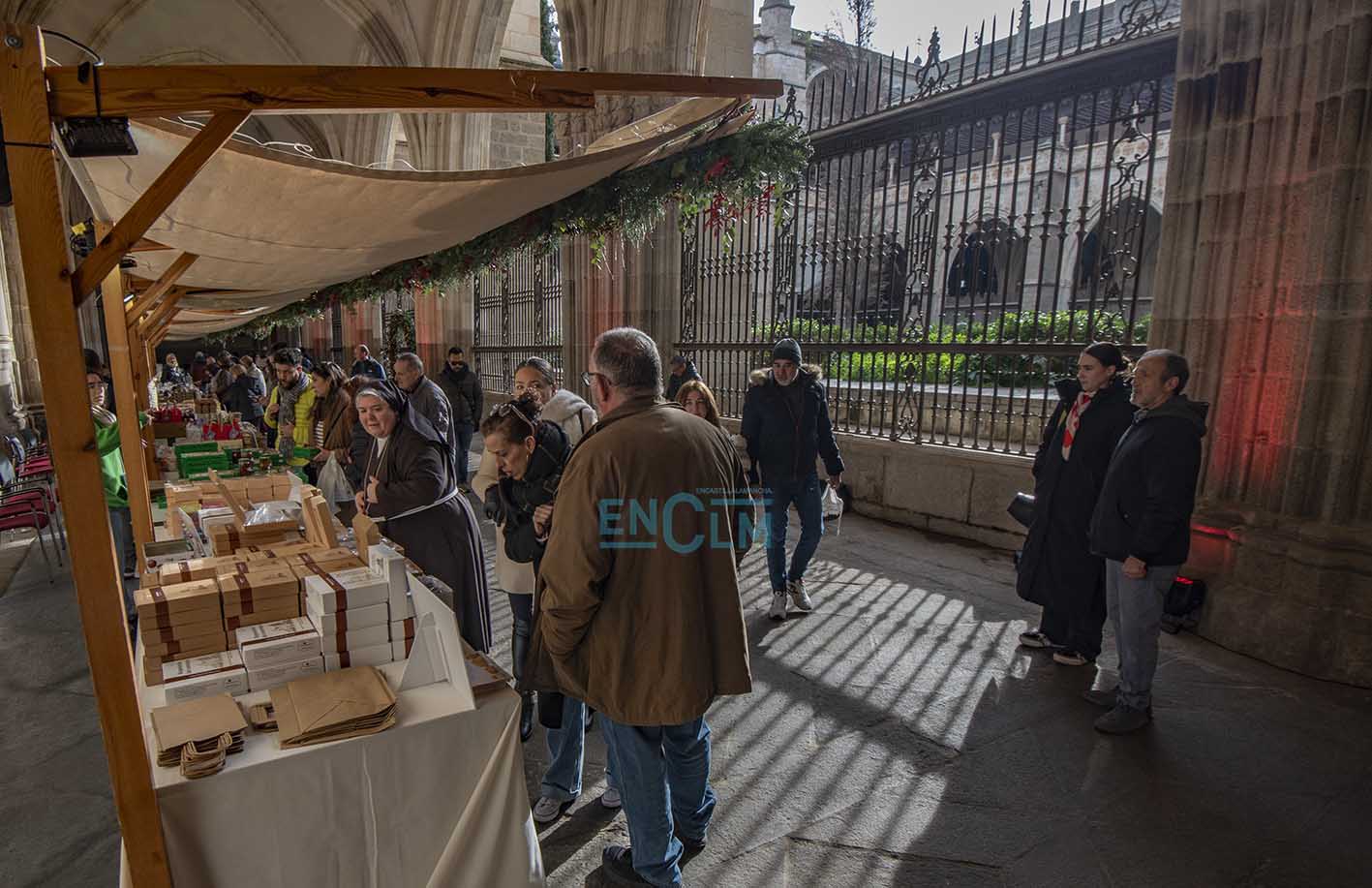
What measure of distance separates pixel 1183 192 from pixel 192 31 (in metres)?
18.6

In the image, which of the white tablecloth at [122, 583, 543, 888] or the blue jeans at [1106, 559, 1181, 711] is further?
the blue jeans at [1106, 559, 1181, 711]

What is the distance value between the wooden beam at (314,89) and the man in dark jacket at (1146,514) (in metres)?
2.68

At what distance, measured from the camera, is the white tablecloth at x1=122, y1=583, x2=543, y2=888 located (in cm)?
169

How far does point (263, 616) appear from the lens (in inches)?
87.5

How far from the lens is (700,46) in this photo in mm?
7641

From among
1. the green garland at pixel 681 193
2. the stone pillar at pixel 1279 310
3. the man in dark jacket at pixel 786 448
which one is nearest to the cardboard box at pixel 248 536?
the green garland at pixel 681 193

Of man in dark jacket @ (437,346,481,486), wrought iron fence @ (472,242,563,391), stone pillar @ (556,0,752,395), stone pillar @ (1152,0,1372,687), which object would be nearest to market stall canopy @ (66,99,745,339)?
stone pillar @ (1152,0,1372,687)

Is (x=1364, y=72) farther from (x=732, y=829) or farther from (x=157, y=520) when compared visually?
(x=157, y=520)

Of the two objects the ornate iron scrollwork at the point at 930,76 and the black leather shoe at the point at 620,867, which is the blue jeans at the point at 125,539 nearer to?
the black leather shoe at the point at 620,867

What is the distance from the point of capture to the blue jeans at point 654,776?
7.10ft

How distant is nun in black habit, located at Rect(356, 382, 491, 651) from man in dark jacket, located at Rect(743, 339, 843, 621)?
78.4 inches

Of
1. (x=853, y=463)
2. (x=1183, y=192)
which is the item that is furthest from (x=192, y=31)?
(x=1183, y=192)

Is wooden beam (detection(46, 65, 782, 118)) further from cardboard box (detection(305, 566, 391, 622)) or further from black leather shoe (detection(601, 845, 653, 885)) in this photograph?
black leather shoe (detection(601, 845, 653, 885))

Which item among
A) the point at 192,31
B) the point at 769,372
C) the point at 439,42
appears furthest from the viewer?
the point at 192,31
